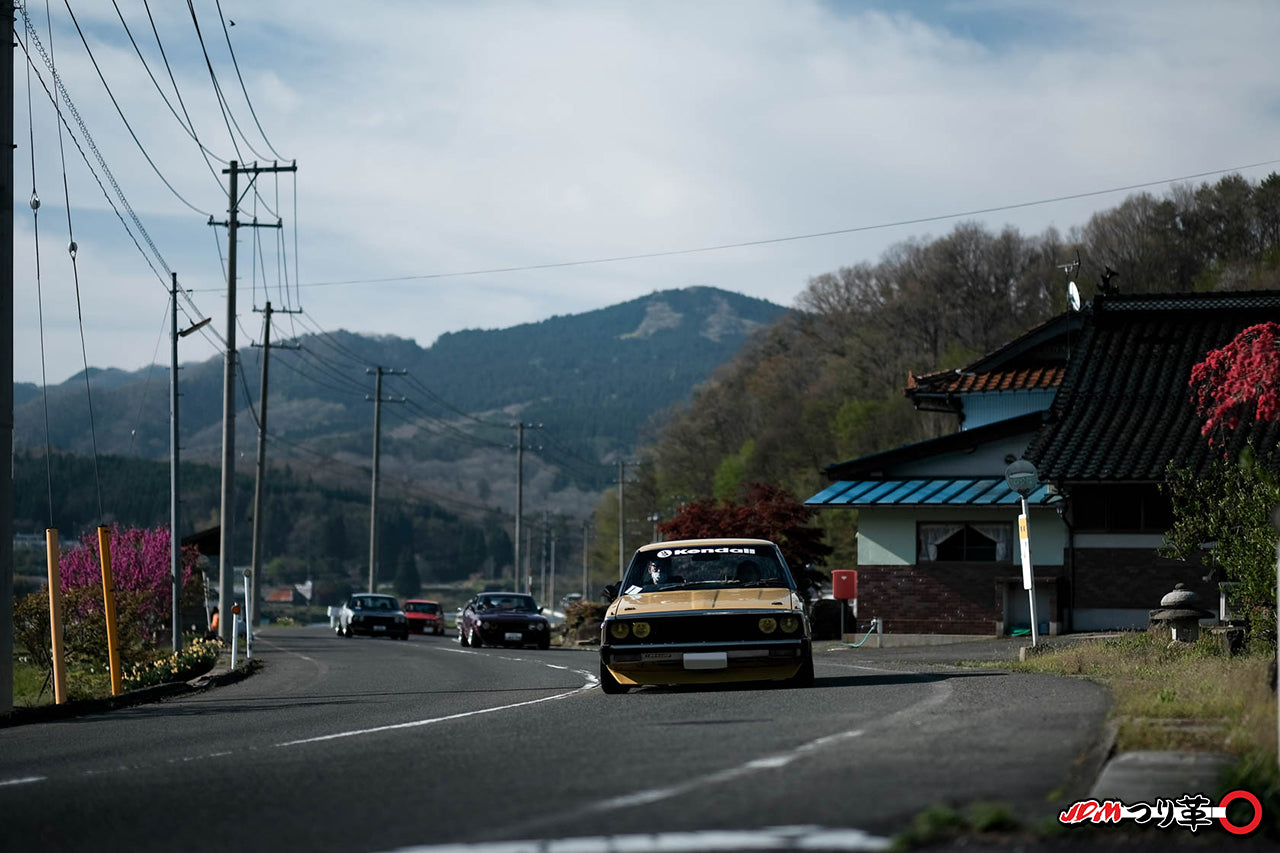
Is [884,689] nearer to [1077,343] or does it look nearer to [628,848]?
[628,848]

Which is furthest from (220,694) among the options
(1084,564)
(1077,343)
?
(1077,343)

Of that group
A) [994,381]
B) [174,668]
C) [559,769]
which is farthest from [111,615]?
[994,381]

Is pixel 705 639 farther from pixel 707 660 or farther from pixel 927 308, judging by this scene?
pixel 927 308

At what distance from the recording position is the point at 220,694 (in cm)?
2117

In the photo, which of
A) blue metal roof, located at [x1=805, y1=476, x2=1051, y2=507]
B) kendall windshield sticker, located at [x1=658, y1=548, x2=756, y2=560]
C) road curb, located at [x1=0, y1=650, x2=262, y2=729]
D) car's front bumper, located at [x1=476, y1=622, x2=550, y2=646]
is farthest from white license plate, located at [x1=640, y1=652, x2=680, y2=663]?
car's front bumper, located at [x1=476, y1=622, x2=550, y2=646]

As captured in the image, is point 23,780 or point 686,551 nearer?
point 23,780

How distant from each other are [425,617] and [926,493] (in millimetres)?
30808

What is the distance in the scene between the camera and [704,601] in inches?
639

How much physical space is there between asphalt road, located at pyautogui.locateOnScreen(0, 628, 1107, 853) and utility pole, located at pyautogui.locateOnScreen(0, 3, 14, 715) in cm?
185

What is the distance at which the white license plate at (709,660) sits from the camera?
1566cm

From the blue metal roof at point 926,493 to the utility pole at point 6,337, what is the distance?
2064 cm
